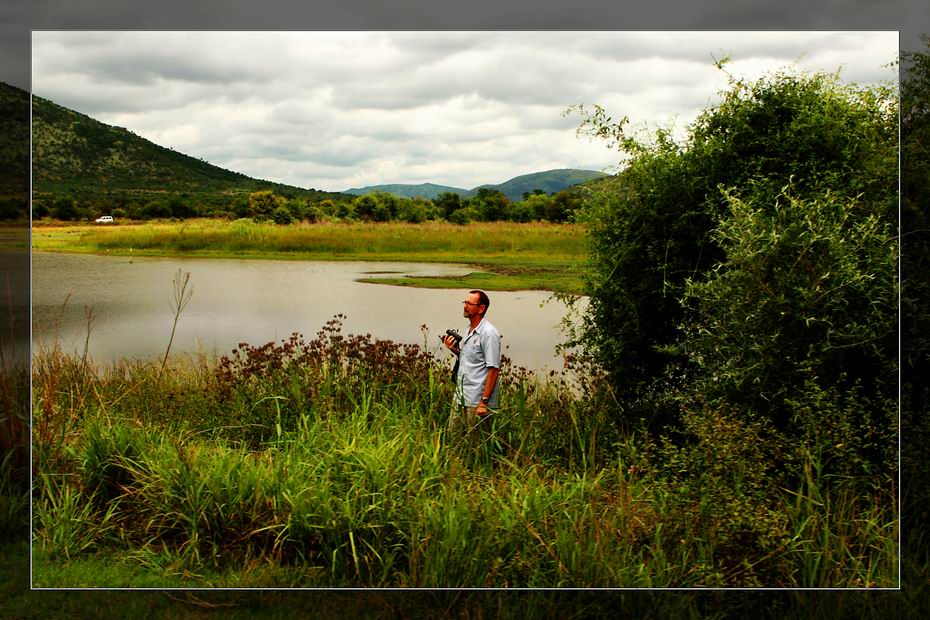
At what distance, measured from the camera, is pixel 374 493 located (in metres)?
6.17

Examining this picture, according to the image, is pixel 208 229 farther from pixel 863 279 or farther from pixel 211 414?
pixel 863 279

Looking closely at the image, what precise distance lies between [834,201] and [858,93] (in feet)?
4.06

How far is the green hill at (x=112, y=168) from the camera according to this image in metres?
7.33

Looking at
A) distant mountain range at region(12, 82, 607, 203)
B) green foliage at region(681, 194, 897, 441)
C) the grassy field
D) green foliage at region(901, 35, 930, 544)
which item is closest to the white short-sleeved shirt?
the grassy field

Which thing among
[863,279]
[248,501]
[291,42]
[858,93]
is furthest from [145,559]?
[858,93]

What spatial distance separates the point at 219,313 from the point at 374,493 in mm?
2593

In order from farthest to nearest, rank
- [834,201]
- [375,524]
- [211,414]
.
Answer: [211,414]
[834,201]
[375,524]

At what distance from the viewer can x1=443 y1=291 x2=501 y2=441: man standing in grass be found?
272 inches

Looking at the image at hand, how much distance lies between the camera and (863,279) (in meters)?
6.47

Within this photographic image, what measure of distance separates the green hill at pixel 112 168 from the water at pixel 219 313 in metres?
0.79

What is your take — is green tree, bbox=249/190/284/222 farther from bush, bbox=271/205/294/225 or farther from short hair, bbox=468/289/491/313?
short hair, bbox=468/289/491/313

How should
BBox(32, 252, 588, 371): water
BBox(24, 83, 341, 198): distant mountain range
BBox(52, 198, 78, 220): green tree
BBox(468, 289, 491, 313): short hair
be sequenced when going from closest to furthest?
BBox(468, 289, 491, 313): short hair
BBox(24, 83, 341, 198): distant mountain range
BBox(32, 252, 588, 371): water
BBox(52, 198, 78, 220): green tree

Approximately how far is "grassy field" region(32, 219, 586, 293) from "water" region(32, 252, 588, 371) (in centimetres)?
40

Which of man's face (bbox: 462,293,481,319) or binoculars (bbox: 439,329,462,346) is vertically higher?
man's face (bbox: 462,293,481,319)
